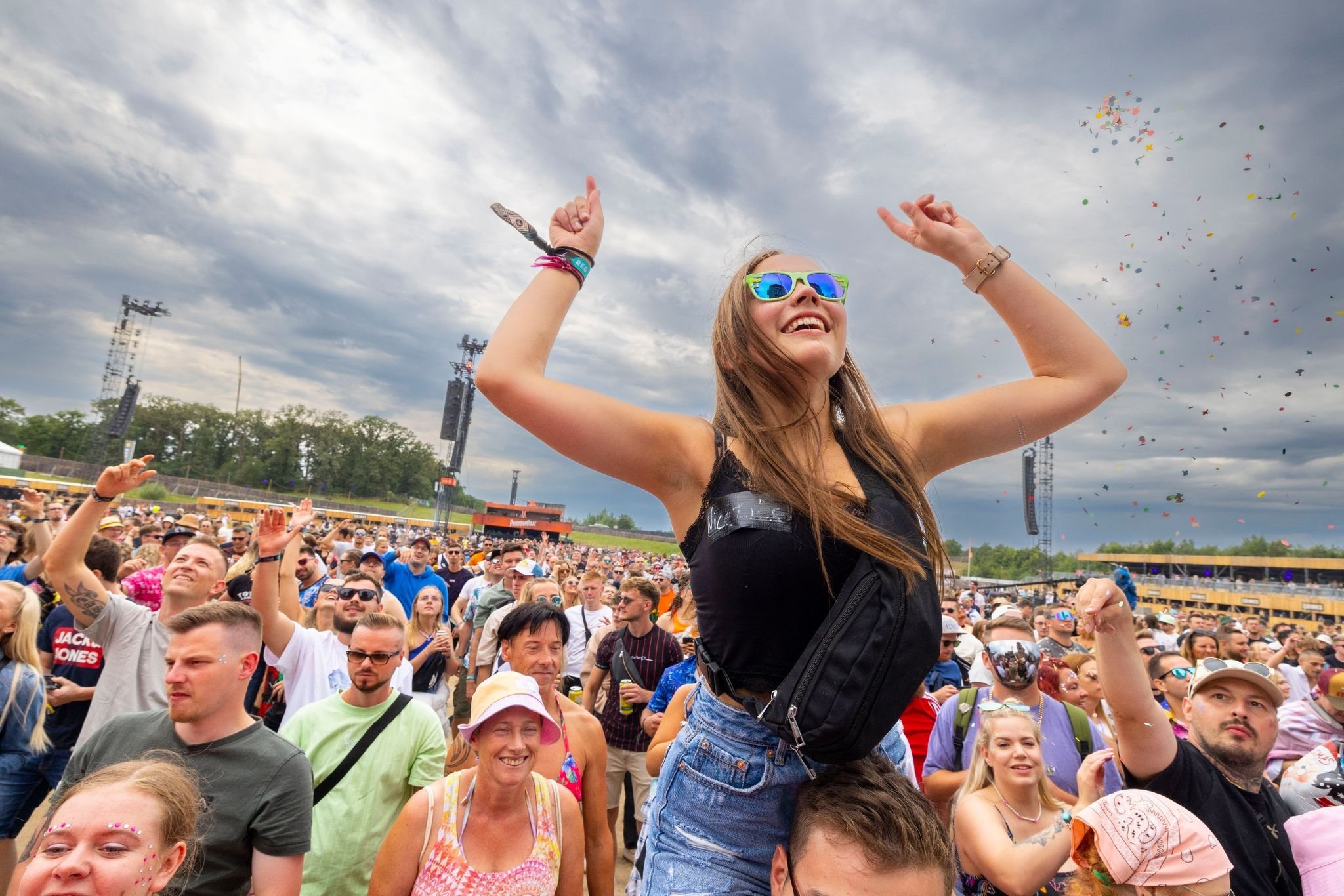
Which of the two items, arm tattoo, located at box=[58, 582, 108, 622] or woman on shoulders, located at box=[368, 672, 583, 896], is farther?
arm tattoo, located at box=[58, 582, 108, 622]

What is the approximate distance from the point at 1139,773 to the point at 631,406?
8.79ft

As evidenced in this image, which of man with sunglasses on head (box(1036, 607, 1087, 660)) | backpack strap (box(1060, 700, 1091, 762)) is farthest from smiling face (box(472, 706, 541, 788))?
man with sunglasses on head (box(1036, 607, 1087, 660))

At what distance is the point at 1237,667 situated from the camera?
9.96ft

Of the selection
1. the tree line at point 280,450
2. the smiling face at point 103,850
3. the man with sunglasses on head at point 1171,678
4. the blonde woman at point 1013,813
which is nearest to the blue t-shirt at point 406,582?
the smiling face at point 103,850

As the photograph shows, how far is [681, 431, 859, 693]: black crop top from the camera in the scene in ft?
3.99

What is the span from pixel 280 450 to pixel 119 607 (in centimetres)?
9189

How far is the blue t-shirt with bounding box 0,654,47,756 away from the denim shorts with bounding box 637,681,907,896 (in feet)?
14.9

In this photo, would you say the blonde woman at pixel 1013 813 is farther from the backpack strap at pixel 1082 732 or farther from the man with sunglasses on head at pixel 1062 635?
the man with sunglasses on head at pixel 1062 635

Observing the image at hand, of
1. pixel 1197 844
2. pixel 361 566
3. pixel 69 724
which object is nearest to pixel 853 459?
pixel 1197 844

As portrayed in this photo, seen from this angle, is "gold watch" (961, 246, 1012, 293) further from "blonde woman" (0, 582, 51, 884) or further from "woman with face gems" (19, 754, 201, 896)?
"blonde woman" (0, 582, 51, 884)

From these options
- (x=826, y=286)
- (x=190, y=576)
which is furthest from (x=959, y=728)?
(x=190, y=576)

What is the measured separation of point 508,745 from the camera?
2.65 m

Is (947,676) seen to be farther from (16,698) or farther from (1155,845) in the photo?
(16,698)

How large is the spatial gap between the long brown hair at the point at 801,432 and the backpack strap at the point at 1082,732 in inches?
133
